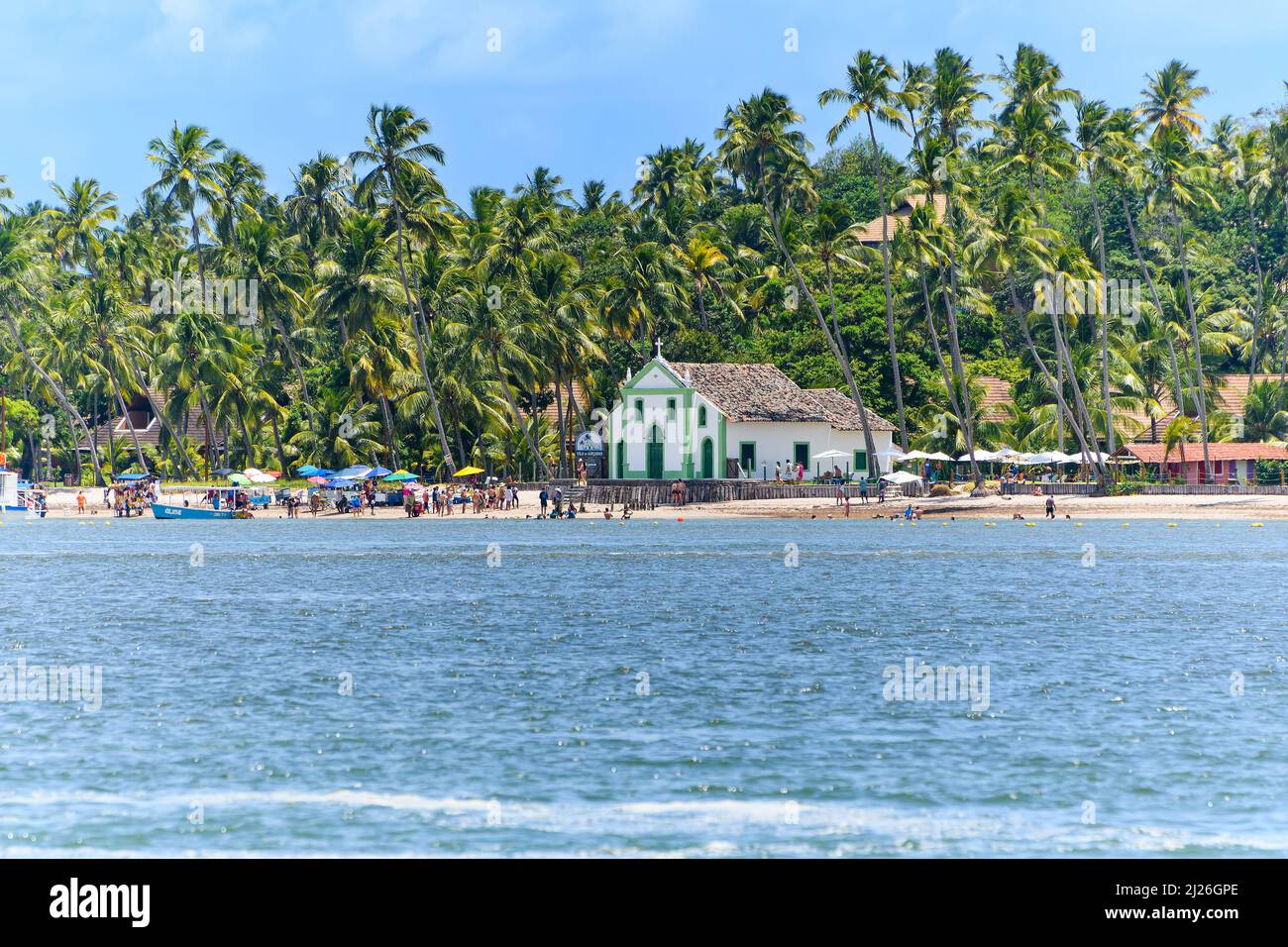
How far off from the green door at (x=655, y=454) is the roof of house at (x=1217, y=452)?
23.4 meters

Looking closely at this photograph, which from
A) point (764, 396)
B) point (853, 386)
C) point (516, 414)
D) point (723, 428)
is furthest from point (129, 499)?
point (853, 386)

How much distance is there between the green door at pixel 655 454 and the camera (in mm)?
82125

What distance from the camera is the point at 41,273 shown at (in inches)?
3755

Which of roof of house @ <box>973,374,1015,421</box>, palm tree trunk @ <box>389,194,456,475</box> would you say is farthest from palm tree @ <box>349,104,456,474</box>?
roof of house @ <box>973,374,1015,421</box>

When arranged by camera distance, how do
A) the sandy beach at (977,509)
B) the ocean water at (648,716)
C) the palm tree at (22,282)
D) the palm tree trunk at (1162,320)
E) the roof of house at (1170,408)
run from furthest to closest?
the palm tree at (22,282) → the roof of house at (1170,408) → the palm tree trunk at (1162,320) → the sandy beach at (977,509) → the ocean water at (648,716)

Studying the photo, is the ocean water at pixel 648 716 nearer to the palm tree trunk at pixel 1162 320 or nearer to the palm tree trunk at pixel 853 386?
the palm tree trunk at pixel 853 386

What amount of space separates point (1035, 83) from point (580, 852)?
74.7 meters

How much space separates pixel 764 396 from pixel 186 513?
3039cm

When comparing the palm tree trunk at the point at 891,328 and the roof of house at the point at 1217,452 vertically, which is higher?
the palm tree trunk at the point at 891,328

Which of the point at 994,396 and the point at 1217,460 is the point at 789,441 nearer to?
the point at 994,396

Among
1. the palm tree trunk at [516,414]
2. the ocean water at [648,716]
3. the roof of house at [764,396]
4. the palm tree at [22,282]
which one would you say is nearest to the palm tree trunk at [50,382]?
the palm tree at [22,282]

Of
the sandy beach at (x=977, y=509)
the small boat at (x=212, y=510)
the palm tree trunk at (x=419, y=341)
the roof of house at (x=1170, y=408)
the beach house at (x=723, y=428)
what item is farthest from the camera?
the roof of house at (x=1170, y=408)
